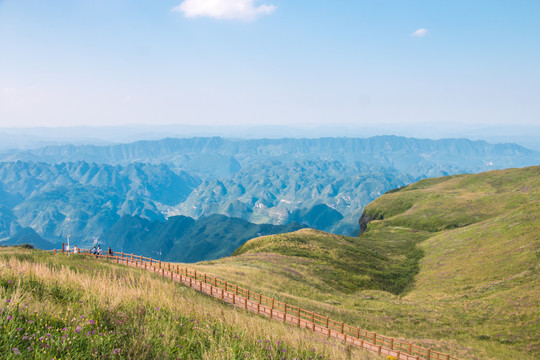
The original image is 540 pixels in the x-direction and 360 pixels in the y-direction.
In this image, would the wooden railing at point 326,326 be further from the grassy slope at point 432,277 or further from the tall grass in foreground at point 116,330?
the tall grass in foreground at point 116,330

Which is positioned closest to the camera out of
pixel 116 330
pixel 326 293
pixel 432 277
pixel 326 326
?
pixel 116 330

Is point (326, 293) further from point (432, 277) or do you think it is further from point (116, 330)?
point (116, 330)

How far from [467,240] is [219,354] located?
270 feet

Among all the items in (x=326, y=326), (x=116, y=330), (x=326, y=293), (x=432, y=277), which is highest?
(x=116, y=330)

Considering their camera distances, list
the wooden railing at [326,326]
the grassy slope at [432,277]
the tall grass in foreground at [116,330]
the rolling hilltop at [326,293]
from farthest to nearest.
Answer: the grassy slope at [432,277] < the wooden railing at [326,326] < the rolling hilltop at [326,293] < the tall grass in foreground at [116,330]

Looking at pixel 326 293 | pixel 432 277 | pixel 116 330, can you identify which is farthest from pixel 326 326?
pixel 432 277

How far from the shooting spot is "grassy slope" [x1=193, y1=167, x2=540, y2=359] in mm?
32719

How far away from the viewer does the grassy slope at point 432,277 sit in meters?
32.7

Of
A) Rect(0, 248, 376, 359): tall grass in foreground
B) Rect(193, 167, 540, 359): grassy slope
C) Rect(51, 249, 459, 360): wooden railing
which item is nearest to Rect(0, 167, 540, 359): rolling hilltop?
Rect(0, 248, 376, 359): tall grass in foreground

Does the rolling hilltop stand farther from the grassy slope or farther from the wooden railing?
the wooden railing

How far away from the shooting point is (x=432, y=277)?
62.5 m

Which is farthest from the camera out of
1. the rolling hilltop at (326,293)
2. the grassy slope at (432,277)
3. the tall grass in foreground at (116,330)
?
the grassy slope at (432,277)

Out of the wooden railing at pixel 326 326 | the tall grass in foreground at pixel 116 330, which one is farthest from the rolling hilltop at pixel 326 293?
the wooden railing at pixel 326 326

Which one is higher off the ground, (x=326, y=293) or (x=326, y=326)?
(x=326, y=326)
